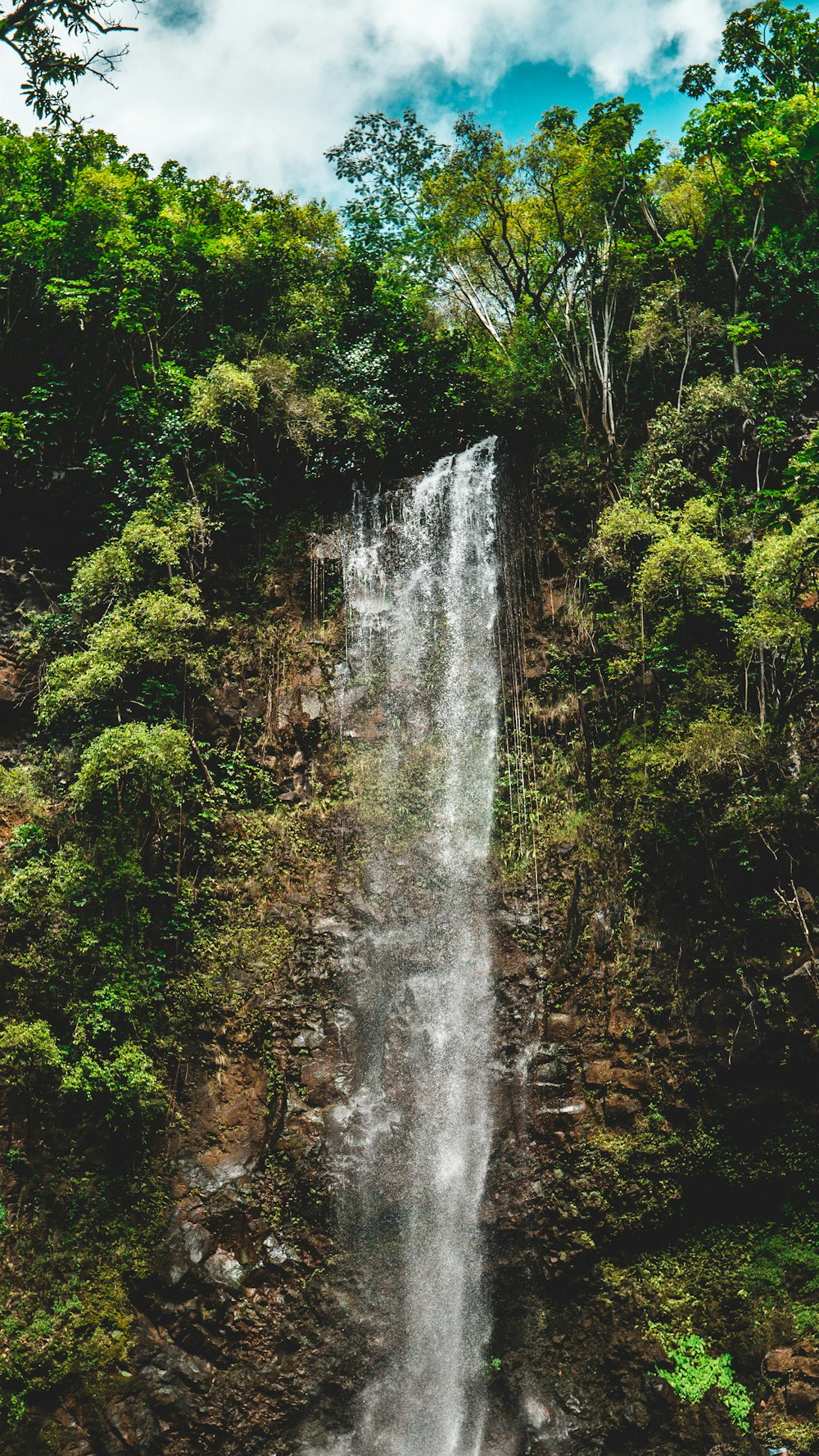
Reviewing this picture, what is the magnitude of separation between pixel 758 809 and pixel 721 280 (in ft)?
30.0

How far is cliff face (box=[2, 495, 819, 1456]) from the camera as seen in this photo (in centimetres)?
789

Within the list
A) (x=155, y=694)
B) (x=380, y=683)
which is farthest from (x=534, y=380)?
(x=155, y=694)

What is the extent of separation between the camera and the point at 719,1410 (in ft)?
25.0

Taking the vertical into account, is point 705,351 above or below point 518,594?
above

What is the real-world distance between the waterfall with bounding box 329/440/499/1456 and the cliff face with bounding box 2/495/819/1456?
246 millimetres

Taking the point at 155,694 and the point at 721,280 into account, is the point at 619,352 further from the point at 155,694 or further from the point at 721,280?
the point at 155,694

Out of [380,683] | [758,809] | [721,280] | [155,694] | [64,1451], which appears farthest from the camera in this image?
[721,280]

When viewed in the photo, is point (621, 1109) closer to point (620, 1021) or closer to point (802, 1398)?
point (620, 1021)

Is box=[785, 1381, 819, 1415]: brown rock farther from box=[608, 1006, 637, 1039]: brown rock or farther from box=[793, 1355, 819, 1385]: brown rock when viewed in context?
box=[608, 1006, 637, 1039]: brown rock

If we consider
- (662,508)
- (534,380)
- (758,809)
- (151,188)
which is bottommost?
(758,809)

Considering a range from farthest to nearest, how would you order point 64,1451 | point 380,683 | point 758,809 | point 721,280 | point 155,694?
point 721,280
point 380,683
point 155,694
point 758,809
point 64,1451

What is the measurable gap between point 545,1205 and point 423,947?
3.07 meters

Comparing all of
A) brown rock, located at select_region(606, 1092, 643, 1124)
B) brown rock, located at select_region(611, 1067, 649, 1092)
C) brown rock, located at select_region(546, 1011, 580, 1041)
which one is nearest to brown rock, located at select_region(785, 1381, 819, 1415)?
brown rock, located at select_region(606, 1092, 643, 1124)

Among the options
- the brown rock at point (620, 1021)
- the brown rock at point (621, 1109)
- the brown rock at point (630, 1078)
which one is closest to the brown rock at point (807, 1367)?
the brown rock at point (621, 1109)
